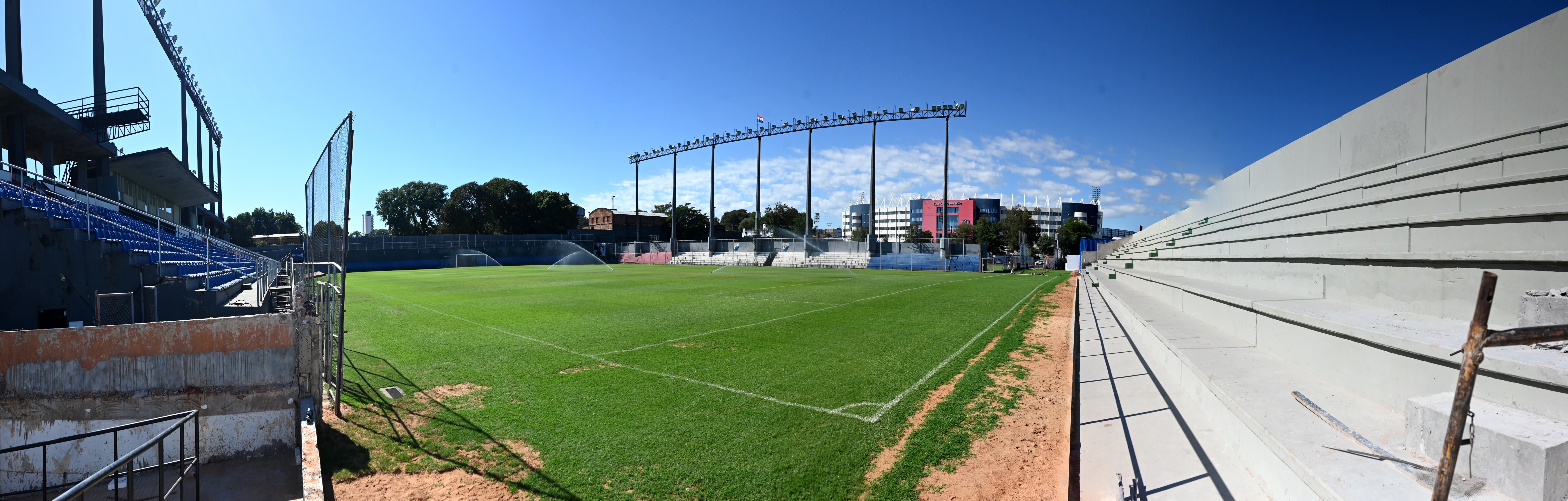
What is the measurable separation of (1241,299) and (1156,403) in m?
1.38

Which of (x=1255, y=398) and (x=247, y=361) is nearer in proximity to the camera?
(x=1255, y=398)

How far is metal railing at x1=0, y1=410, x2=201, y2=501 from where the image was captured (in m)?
2.37

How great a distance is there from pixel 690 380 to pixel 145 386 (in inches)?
188

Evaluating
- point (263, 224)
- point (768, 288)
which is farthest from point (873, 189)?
point (263, 224)

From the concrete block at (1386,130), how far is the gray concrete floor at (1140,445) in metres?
3.68

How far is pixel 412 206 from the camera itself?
268 feet

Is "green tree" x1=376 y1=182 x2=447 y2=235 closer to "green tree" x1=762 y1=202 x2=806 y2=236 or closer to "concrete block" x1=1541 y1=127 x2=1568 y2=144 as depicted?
"green tree" x1=762 y1=202 x2=806 y2=236

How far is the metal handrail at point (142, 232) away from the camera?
401 inches

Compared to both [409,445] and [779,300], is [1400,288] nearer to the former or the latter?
[409,445]

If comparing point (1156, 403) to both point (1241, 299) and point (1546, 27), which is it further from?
point (1546, 27)

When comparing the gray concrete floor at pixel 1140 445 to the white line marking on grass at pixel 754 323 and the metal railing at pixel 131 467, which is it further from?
the white line marking on grass at pixel 754 323

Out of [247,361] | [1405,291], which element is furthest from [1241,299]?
[247,361]

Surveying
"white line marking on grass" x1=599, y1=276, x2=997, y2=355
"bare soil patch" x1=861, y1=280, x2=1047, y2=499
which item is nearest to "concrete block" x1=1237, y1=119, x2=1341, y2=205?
"bare soil patch" x1=861, y1=280, x2=1047, y2=499

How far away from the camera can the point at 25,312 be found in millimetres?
8617
